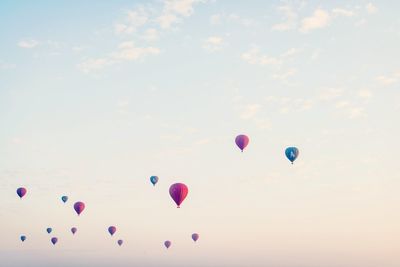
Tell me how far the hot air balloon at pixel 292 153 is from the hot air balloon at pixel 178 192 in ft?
44.3

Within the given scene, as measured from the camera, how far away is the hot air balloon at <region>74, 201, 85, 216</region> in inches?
2851

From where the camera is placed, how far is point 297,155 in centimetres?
5650

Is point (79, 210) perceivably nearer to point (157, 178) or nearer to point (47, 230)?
point (157, 178)

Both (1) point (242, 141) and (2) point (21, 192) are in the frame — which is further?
(2) point (21, 192)

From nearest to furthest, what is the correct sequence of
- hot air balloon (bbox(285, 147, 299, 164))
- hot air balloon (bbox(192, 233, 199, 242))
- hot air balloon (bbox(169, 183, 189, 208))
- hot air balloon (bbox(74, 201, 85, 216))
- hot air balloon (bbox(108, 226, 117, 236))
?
hot air balloon (bbox(169, 183, 189, 208))
hot air balloon (bbox(285, 147, 299, 164))
hot air balloon (bbox(74, 201, 85, 216))
hot air balloon (bbox(192, 233, 199, 242))
hot air balloon (bbox(108, 226, 117, 236))

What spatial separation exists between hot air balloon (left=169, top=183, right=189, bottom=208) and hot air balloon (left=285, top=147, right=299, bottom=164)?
531 inches

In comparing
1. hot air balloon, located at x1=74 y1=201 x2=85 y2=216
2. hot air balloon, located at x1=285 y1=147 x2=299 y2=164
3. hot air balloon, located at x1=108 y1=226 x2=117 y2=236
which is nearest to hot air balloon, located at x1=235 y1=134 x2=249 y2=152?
hot air balloon, located at x1=285 y1=147 x2=299 y2=164

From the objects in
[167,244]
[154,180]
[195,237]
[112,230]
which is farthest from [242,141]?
[112,230]

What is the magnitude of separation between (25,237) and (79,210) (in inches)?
1212

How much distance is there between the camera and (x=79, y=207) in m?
73.0

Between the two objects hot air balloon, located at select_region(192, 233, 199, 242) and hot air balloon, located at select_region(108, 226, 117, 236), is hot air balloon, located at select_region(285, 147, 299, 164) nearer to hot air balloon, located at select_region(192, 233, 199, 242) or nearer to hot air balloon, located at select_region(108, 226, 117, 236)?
hot air balloon, located at select_region(192, 233, 199, 242)

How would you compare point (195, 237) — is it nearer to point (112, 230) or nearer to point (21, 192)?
point (112, 230)

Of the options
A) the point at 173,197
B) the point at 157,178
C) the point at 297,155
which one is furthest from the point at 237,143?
the point at 157,178

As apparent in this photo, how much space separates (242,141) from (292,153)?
6504mm
